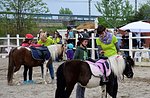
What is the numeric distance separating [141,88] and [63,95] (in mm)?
3988

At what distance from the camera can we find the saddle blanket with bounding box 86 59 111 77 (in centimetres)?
803

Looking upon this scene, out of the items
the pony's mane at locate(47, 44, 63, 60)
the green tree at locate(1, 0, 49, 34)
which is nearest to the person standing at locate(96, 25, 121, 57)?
the pony's mane at locate(47, 44, 63, 60)

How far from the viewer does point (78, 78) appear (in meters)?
8.01

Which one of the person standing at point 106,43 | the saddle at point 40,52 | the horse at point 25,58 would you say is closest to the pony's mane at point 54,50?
the horse at point 25,58

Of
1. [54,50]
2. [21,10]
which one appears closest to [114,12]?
[21,10]

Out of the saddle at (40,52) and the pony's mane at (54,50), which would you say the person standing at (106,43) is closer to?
the pony's mane at (54,50)

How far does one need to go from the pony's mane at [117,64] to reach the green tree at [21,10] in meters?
25.8

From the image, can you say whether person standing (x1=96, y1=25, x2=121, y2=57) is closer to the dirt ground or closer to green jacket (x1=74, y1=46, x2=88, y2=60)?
green jacket (x1=74, y1=46, x2=88, y2=60)

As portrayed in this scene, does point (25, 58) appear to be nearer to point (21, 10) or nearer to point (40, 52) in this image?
point (40, 52)

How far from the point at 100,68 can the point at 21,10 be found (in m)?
26.4

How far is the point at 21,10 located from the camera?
111 feet

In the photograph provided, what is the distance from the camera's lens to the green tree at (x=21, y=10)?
3350cm

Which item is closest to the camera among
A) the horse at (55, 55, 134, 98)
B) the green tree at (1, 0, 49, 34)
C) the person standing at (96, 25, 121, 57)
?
the horse at (55, 55, 134, 98)

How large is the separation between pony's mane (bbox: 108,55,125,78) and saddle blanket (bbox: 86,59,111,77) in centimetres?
11
